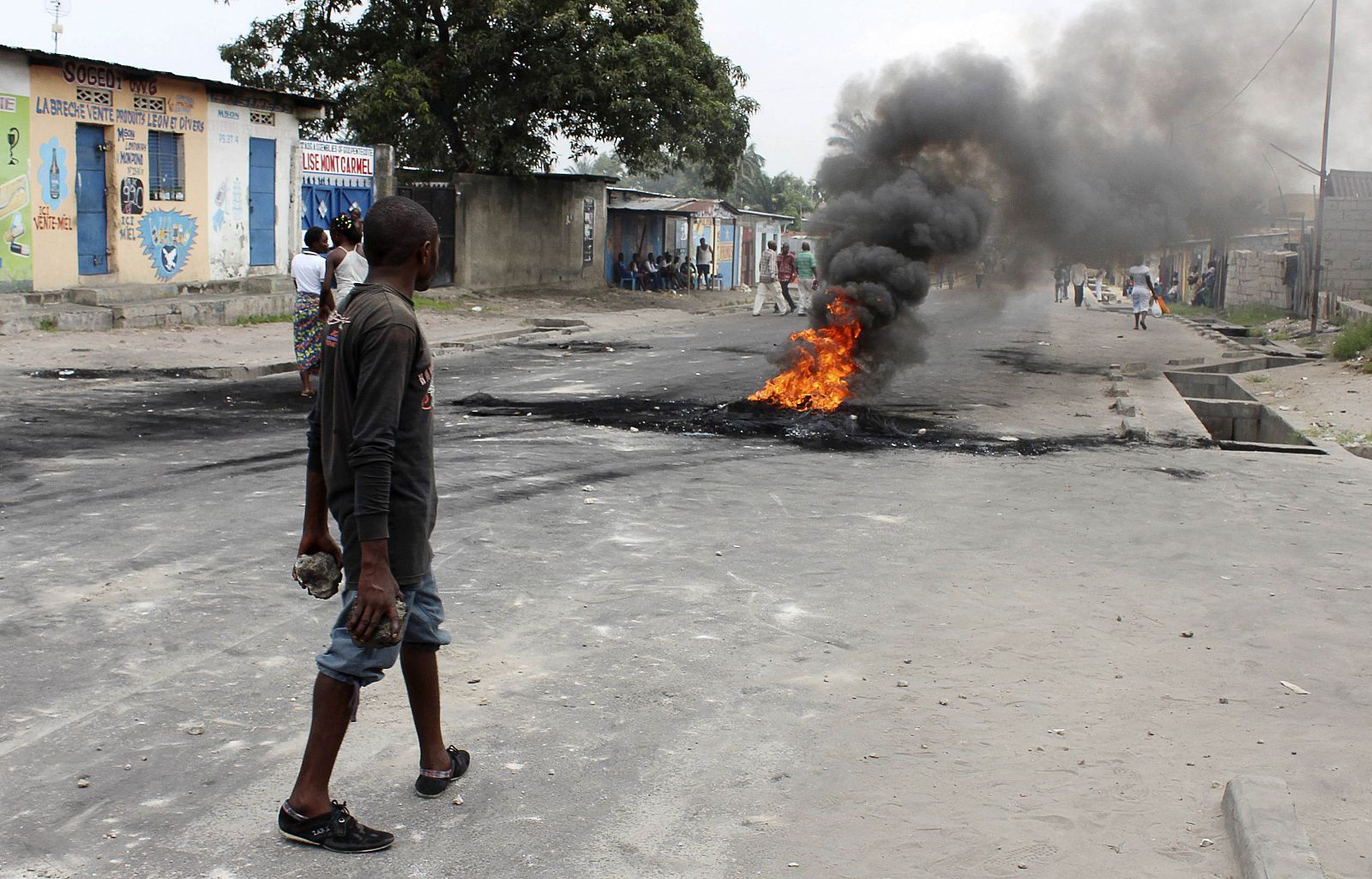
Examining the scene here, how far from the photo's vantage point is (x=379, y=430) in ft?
9.62

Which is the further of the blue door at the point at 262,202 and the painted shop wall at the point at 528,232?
the painted shop wall at the point at 528,232

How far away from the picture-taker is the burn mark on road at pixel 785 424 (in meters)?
10.0

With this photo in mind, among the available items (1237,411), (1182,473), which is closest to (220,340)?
(1182,473)

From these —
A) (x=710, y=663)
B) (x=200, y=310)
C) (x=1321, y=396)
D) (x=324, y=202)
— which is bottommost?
(x=710, y=663)

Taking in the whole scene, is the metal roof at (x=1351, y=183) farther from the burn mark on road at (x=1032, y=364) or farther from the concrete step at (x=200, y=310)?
the concrete step at (x=200, y=310)

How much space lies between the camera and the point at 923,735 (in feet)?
12.8

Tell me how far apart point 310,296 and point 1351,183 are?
1494 inches

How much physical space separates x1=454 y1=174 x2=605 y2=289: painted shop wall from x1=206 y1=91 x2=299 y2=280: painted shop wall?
5.67 m

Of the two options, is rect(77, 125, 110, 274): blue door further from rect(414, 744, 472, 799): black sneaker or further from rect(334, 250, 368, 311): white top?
rect(414, 744, 472, 799): black sneaker

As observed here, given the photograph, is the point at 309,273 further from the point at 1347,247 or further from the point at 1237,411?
the point at 1347,247

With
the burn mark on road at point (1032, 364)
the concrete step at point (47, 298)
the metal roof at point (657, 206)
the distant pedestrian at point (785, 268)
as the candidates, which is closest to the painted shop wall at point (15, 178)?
the concrete step at point (47, 298)

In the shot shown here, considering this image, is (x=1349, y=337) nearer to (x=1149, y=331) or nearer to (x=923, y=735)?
(x=1149, y=331)

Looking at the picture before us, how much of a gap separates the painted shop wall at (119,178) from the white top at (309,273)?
8776 mm

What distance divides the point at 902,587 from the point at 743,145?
2577 cm
